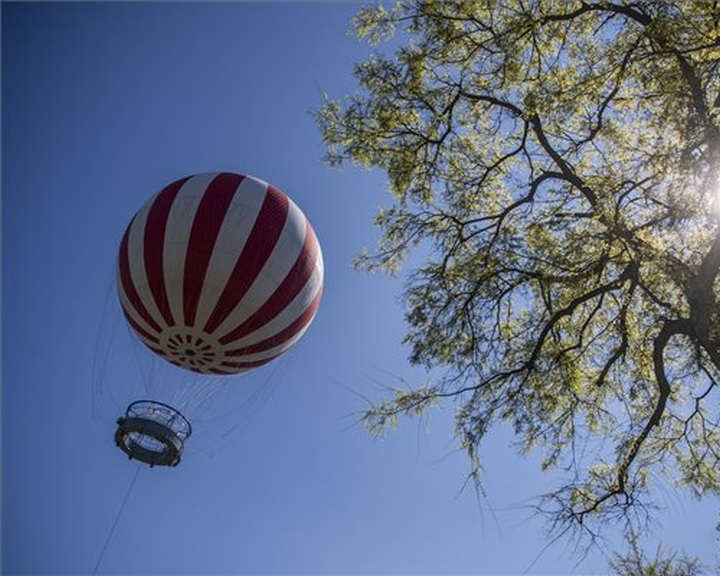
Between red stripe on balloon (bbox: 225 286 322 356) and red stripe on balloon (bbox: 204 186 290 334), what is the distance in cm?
93

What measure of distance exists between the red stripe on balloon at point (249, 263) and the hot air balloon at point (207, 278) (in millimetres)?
17

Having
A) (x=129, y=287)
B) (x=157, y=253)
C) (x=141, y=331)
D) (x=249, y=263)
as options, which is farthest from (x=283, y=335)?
(x=129, y=287)

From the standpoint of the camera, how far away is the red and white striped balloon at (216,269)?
9188mm

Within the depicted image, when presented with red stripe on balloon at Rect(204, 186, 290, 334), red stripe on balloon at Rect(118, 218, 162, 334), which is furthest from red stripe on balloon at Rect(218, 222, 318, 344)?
red stripe on balloon at Rect(118, 218, 162, 334)

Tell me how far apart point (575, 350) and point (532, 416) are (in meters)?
1.26

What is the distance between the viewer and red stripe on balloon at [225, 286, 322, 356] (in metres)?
10.2

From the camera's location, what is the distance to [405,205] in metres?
8.56

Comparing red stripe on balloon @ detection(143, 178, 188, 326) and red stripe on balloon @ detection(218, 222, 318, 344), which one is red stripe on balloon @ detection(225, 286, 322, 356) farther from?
red stripe on balloon @ detection(143, 178, 188, 326)

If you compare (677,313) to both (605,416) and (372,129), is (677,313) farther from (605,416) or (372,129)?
(372,129)

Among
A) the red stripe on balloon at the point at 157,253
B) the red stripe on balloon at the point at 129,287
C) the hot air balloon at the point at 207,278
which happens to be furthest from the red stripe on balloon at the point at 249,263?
the red stripe on balloon at the point at 129,287

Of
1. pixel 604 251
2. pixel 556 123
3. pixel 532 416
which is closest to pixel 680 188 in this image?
pixel 604 251

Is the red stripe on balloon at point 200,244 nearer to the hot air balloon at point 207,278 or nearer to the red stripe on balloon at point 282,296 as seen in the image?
the hot air balloon at point 207,278

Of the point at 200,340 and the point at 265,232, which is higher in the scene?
the point at 265,232

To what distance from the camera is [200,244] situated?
9.12m
